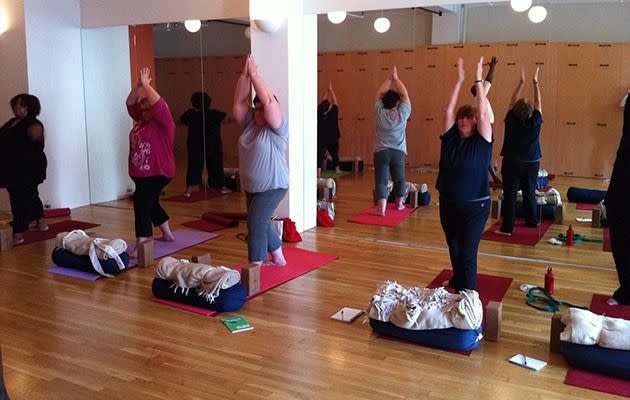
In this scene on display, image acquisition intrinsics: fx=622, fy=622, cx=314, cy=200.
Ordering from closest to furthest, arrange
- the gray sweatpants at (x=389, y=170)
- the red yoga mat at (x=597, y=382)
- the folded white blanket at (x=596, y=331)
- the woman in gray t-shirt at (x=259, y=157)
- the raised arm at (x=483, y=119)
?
the red yoga mat at (x=597, y=382), the folded white blanket at (x=596, y=331), the raised arm at (x=483, y=119), the woman in gray t-shirt at (x=259, y=157), the gray sweatpants at (x=389, y=170)

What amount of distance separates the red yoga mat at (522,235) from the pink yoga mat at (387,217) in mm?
936

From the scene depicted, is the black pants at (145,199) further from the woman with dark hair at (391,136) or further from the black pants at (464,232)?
the black pants at (464,232)

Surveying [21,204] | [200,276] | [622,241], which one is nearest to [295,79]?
[200,276]

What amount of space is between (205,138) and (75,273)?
8.88 ft

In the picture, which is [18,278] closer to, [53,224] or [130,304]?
[130,304]

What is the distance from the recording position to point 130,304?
427 cm

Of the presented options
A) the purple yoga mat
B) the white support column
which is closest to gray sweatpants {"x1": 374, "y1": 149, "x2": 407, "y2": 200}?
the white support column

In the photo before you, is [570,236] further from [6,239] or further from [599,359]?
[6,239]

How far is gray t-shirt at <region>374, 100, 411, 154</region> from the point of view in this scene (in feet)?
20.1

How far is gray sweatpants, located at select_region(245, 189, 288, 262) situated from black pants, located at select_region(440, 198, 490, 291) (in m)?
1.26

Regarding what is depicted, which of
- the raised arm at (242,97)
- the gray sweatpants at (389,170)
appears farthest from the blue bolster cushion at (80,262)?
the gray sweatpants at (389,170)

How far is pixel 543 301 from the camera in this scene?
4.23 m

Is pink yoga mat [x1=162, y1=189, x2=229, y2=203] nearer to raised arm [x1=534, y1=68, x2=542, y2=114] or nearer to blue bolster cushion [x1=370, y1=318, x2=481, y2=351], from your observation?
raised arm [x1=534, y1=68, x2=542, y2=114]

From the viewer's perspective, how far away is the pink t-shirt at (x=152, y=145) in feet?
16.8
